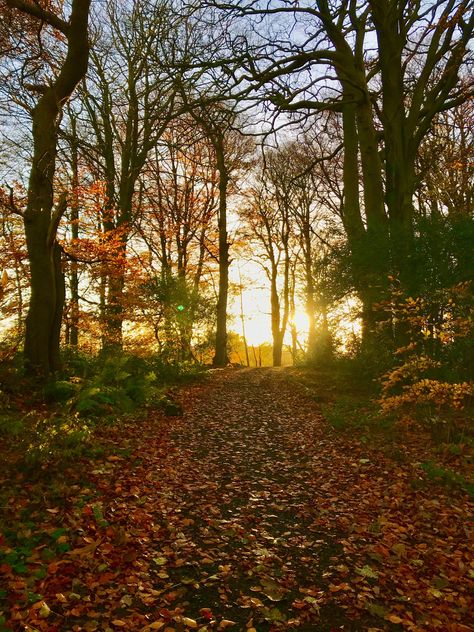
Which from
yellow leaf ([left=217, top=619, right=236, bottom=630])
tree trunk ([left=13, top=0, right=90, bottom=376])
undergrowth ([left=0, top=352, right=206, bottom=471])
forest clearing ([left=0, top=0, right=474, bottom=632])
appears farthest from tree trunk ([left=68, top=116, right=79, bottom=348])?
yellow leaf ([left=217, top=619, right=236, bottom=630])

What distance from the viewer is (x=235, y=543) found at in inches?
178

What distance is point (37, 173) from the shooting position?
8734mm

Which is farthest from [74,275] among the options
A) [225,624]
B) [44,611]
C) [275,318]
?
[275,318]

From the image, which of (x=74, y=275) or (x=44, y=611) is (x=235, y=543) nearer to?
(x=44, y=611)

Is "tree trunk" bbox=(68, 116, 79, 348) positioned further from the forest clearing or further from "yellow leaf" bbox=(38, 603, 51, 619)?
"yellow leaf" bbox=(38, 603, 51, 619)

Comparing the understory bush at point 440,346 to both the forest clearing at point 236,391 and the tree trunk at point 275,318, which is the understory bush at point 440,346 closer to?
the forest clearing at point 236,391

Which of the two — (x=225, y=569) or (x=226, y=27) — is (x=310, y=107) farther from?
(x=225, y=569)

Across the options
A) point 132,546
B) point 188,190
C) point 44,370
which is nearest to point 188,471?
point 132,546

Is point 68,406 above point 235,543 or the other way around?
above

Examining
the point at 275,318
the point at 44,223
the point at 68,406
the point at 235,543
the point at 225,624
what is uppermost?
the point at 275,318

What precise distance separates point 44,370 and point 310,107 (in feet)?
29.2

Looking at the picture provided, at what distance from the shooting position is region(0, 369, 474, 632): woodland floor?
11.3 ft

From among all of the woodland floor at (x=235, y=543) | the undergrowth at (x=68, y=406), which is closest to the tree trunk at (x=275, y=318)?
the undergrowth at (x=68, y=406)

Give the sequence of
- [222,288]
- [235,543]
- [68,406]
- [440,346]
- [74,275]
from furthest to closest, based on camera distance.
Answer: [222,288], [74,275], [440,346], [68,406], [235,543]
